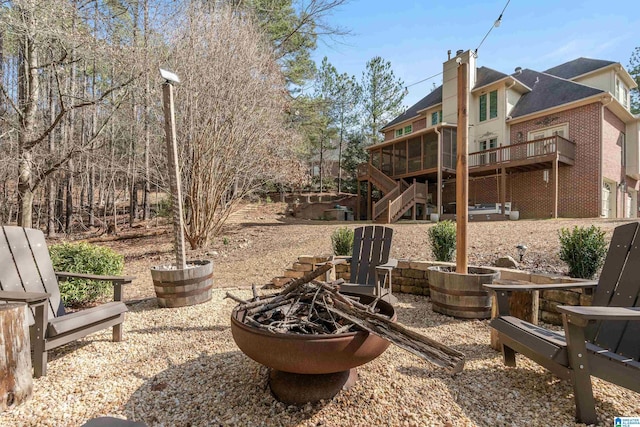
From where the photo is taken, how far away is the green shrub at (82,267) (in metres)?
3.65

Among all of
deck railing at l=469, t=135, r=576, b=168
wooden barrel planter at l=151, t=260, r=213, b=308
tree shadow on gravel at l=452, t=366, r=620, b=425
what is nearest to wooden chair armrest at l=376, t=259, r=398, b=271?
tree shadow on gravel at l=452, t=366, r=620, b=425

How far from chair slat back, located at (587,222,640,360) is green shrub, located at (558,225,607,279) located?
131 cm

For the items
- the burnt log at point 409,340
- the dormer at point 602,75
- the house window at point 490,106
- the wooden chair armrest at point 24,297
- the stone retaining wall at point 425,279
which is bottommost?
the stone retaining wall at point 425,279

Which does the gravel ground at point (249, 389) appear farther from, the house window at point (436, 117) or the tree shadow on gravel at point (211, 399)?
the house window at point (436, 117)

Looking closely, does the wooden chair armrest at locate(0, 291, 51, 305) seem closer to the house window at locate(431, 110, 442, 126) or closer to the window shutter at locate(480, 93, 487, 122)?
the window shutter at locate(480, 93, 487, 122)

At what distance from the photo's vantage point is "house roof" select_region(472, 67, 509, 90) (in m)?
13.4

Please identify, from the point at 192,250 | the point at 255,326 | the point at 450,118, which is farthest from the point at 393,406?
the point at 450,118

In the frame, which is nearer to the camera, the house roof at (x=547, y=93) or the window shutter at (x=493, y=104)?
the house roof at (x=547, y=93)

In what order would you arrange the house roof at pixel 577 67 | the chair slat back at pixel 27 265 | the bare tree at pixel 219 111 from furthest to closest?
1. the house roof at pixel 577 67
2. the bare tree at pixel 219 111
3. the chair slat back at pixel 27 265

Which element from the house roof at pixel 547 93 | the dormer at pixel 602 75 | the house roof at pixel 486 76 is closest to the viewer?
the house roof at pixel 547 93

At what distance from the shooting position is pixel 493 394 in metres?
1.93

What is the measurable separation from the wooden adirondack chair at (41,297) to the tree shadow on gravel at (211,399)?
0.72 metres

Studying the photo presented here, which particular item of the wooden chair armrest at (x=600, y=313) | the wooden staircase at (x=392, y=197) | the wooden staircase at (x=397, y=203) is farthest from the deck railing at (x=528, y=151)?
the wooden chair armrest at (x=600, y=313)

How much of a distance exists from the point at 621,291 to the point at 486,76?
15.0 meters
